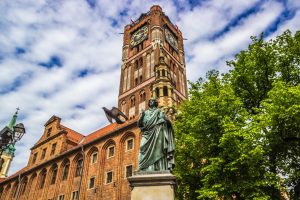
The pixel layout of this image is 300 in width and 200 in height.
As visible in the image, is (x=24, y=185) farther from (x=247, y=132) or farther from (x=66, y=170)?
(x=247, y=132)

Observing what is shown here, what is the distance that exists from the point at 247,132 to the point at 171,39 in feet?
112

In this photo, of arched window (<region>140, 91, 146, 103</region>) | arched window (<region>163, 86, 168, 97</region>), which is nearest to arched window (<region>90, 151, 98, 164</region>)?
arched window (<region>163, 86, 168, 97</region>)

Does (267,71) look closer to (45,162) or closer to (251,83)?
(251,83)

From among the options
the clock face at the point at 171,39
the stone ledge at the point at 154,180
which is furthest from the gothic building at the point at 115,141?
the stone ledge at the point at 154,180

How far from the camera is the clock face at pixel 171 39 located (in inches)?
1637

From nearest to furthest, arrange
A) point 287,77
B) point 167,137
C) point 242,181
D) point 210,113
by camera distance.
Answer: point 167,137 → point 242,181 → point 210,113 → point 287,77

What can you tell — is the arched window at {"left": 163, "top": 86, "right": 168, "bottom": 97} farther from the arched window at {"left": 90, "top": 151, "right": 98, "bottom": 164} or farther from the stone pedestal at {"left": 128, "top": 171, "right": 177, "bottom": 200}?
the stone pedestal at {"left": 128, "top": 171, "right": 177, "bottom": 200}

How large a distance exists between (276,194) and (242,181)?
171 cm

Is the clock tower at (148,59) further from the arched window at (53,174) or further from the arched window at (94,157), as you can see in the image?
the arched window at (53,174)

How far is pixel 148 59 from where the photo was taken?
36500 mm

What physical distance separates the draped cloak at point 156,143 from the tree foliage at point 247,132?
4.85 metres

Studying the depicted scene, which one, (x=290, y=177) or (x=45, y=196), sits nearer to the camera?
(x=290, y=177)

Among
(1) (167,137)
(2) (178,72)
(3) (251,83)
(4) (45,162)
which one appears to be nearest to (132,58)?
(2) (178,72)

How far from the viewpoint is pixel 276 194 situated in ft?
35.2
